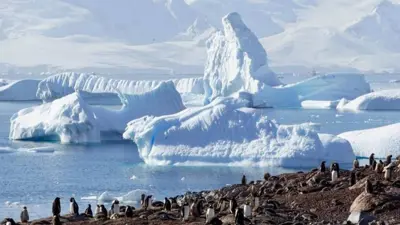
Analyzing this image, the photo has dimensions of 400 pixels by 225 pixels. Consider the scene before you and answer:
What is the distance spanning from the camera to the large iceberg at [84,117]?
102ft

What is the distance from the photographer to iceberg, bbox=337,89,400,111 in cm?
4444

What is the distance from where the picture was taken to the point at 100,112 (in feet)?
104

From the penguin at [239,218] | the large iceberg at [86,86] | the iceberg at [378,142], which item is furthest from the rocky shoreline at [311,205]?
the large iceberg at [86,86]

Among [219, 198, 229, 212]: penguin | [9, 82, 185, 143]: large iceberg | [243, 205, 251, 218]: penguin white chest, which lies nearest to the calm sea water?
[9, 82, 185, 143]: large iceberg

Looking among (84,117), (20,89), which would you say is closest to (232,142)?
(84,117)

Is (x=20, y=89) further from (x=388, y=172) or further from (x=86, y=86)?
(x=388, y=172)

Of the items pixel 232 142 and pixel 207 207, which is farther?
pixel 232 142

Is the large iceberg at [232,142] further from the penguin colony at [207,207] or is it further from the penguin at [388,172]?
the penguin at [388,172]

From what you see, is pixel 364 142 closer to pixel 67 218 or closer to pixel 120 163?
pixel 120 163

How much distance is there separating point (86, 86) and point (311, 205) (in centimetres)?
3008

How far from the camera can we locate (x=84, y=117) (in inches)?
1212

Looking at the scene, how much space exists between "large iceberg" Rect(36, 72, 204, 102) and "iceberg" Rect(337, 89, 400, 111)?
8577 mm

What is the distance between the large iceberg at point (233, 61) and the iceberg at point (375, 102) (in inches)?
170

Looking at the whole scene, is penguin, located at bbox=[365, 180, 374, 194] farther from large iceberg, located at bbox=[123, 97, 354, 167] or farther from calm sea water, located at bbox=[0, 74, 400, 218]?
large iceberg, located at bbox=[123, 97, 354, 167]
